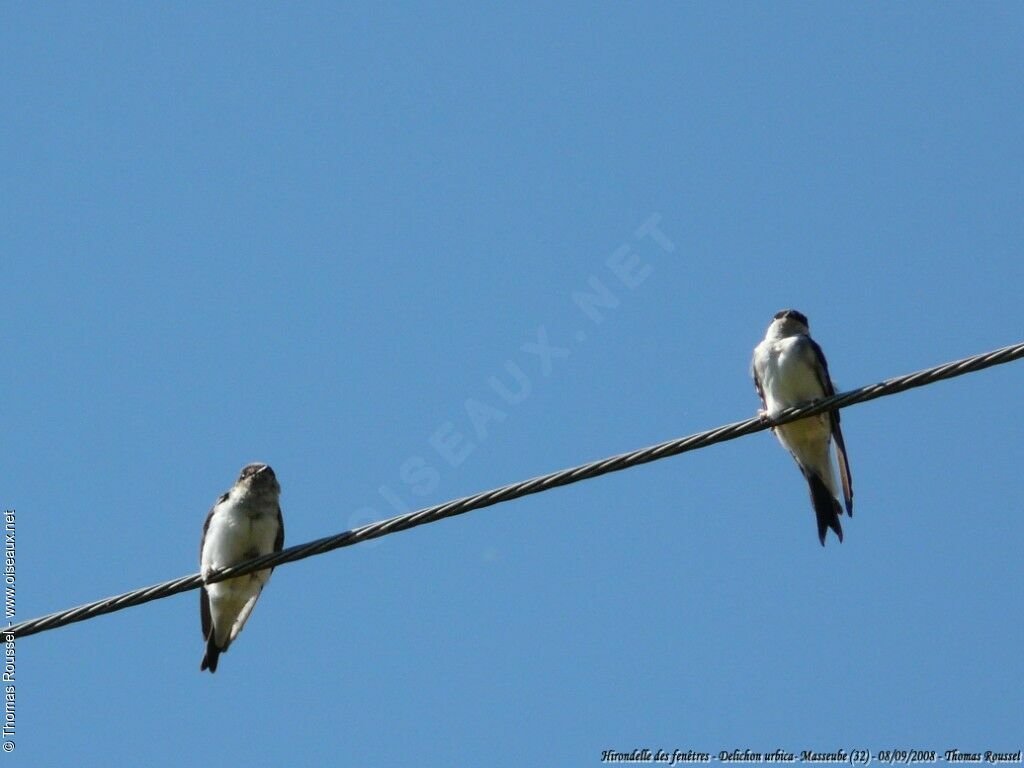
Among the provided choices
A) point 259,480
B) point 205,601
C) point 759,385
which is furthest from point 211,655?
point 759,385

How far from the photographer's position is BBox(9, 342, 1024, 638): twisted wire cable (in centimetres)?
571

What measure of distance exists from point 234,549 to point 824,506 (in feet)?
11.4

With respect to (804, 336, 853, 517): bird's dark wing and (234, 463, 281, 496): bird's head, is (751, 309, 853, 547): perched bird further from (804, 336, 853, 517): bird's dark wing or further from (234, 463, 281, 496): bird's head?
(234, 463, 281, 496): bird's head

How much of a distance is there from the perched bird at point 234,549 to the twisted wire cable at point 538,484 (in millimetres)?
2553

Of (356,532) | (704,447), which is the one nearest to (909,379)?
(704,447)

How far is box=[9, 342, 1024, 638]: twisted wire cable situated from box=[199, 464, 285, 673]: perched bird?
8.37 feet

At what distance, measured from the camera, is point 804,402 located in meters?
8.65

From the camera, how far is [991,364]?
18.5ft

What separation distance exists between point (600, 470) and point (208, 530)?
3907mm

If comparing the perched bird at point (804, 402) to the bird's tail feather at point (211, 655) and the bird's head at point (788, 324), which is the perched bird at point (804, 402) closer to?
the bird's head at point (788, 324)

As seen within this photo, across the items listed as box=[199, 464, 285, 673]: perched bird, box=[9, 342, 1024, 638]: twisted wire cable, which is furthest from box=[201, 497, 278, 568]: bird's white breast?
box=[9, 342, 1024, 638]: twisted wire cable

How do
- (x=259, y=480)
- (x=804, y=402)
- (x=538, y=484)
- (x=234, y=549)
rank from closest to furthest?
(x=538, y=484), (x=804, y=402), (x=234, y=549), (x=259, y=480)

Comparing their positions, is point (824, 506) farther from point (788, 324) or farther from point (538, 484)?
point (538, 484)

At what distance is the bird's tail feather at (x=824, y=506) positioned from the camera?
28.2 feet
